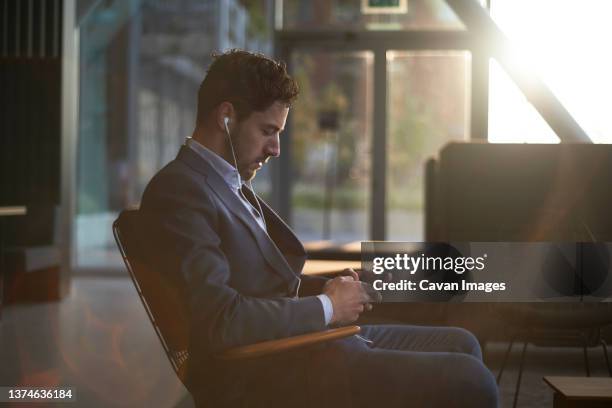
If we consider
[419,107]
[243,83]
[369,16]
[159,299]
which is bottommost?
[159,299]

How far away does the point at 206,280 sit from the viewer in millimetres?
1413

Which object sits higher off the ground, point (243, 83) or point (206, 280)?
point (243, 83)

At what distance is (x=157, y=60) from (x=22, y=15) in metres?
2.84

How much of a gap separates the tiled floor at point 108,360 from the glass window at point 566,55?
272 centimetres

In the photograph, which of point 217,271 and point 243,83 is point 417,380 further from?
point 243,83

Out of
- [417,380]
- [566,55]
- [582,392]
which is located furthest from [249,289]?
[566,55]

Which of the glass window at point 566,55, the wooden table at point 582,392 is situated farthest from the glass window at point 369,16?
the wooden table at point 582,392

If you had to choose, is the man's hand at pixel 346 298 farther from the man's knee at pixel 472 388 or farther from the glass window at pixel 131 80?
the glass window at pixel 131 80

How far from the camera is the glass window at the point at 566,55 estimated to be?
6297 millimetres

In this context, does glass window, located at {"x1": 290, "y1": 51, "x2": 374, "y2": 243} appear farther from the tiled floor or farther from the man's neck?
the man's neck

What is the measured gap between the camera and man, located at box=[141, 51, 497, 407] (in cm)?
145

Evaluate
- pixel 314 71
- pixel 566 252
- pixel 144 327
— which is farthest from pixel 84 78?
pixel 566 252

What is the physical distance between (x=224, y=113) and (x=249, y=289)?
14.7 inches

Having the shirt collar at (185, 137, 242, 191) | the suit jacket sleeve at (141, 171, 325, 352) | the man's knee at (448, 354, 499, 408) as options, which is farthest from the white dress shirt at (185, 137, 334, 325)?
the man's knee at (448, 354, 499, 408)
